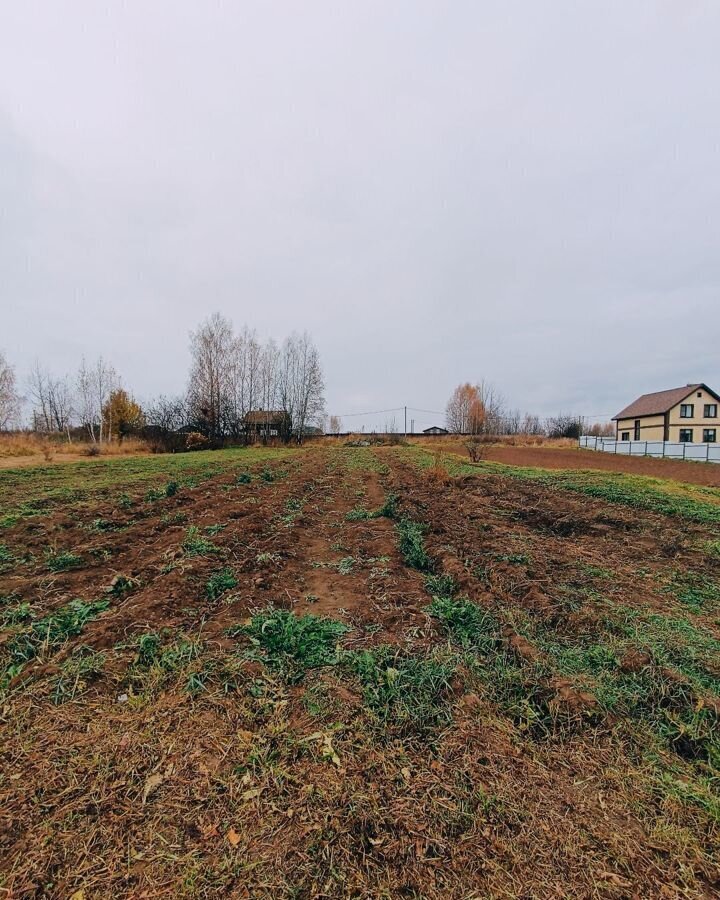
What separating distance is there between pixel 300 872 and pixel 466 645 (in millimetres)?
1740

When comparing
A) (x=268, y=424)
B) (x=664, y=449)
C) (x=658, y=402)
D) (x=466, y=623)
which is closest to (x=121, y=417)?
(x=268, y=424)

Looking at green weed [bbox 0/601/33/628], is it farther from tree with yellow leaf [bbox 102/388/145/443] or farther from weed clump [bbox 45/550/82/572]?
tree with yellow leaf [bbox 102/388/145/443]

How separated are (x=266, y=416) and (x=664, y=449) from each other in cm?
3752

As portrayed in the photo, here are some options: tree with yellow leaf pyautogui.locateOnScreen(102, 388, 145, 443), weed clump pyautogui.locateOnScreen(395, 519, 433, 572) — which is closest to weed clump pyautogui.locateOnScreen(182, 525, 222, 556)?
weed clump pyautogui.locateOnScreen(395, 519, 433, 572)

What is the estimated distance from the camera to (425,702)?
7.40 feet

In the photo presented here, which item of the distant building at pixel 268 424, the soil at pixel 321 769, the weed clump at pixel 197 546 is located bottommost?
the soil at pixel 321 769

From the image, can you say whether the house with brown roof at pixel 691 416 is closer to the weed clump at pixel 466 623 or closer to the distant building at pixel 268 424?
the distant building at pixel 268 424

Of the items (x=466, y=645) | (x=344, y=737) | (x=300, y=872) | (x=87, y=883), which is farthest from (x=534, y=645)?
(x=87, y=883)

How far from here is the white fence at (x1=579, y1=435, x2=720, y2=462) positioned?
2502cm

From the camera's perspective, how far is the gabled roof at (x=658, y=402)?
40753mm

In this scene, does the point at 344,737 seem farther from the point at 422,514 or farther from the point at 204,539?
the point at 422,514

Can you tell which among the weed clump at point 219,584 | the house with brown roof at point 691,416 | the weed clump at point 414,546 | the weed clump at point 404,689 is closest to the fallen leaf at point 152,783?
the weed clump at point 404,689

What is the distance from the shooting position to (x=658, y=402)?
4366cm

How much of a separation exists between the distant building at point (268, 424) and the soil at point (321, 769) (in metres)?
37.7
